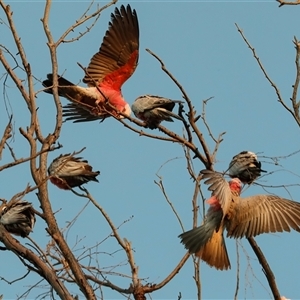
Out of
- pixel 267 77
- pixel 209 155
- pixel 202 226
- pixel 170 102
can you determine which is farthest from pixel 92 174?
pixel 267 77

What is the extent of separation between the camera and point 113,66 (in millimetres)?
7637

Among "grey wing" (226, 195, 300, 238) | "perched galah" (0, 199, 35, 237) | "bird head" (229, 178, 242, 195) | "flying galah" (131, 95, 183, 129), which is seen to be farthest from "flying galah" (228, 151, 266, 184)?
"perched galah" (0, 199, 35, 237)

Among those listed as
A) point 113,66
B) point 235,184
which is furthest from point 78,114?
point 235,184

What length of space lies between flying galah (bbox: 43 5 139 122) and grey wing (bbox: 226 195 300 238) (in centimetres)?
235

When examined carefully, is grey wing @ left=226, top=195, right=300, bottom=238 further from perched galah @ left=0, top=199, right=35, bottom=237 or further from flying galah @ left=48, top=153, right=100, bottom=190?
perched galah @ left=0, top=199, right=35, bottom=237

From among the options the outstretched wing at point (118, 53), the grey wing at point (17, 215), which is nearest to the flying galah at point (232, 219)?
the grey wing at point (17, 215)

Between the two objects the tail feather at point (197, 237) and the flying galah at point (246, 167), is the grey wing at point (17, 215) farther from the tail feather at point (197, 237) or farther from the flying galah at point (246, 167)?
the flying galah at point (246, 167)

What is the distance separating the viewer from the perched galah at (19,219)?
5570 millimetres

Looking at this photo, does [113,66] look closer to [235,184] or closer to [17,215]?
[17,215]

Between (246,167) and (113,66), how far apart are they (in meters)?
3.01

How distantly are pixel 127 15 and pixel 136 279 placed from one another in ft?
12.9

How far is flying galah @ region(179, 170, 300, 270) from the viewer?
5035mm

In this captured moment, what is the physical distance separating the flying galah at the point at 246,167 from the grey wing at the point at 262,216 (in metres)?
0.25

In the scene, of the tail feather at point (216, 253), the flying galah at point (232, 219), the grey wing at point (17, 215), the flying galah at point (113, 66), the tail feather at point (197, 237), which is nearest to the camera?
the tail feather at point (197, 237)
